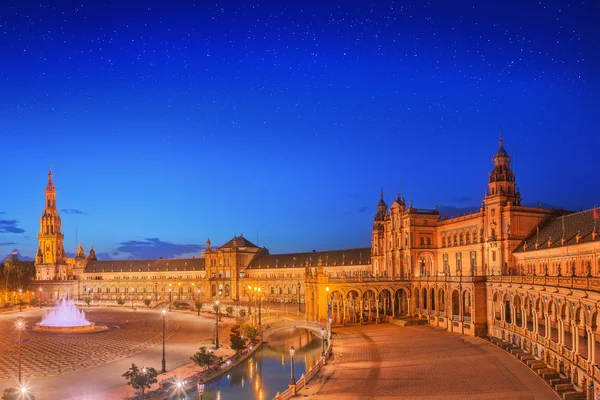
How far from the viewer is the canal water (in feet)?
194

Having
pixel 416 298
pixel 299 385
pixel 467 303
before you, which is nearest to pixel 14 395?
pixel 299 385

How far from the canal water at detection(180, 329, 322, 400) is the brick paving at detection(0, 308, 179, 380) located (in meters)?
16.5

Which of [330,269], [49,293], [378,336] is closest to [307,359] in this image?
[378,336]

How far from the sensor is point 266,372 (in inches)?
2758

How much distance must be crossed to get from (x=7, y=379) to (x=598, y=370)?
177 feet

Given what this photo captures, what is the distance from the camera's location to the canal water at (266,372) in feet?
194

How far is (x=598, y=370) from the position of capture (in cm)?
3944

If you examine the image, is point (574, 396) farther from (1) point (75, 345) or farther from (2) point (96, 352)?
(1) point (75, 345)

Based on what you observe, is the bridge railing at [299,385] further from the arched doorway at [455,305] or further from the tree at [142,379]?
the arched doorway at [455,305]

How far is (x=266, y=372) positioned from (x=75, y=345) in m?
34.2

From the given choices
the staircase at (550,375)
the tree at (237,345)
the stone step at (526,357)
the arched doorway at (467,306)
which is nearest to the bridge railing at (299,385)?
the stone step at (526,357)

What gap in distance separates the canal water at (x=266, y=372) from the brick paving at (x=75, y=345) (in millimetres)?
16535

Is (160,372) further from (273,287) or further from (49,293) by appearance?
(49,293)

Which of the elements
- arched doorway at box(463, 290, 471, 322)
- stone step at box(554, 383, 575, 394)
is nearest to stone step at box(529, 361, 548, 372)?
stone step at box(554, 383, 575, 394)
